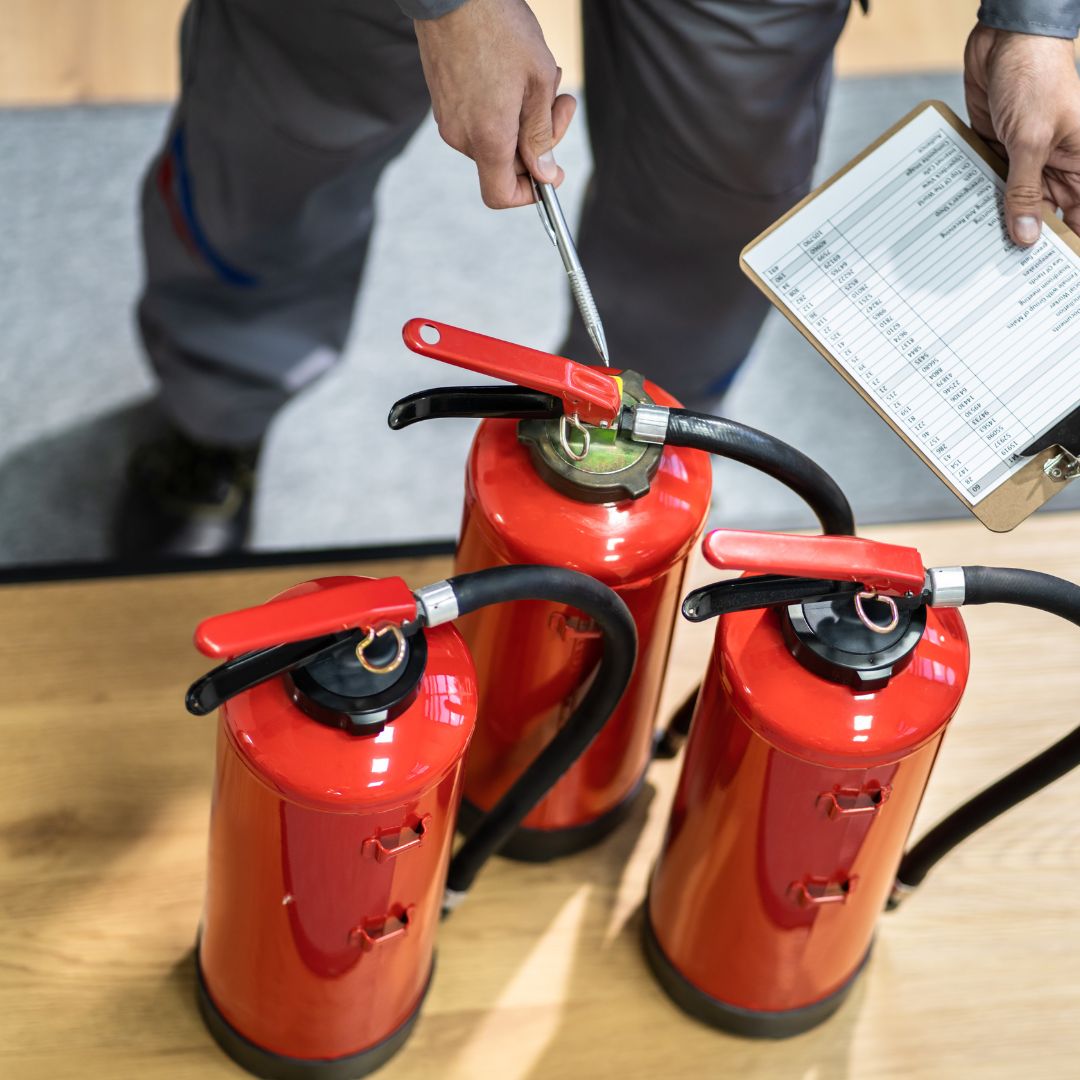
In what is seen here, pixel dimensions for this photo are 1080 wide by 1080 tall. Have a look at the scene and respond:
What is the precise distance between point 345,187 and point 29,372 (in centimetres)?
61

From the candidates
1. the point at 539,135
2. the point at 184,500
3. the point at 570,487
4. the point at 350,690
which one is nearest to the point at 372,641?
the point at 350,690

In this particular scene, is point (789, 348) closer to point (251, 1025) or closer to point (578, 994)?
point (578, 994)

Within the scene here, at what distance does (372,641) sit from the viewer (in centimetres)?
58

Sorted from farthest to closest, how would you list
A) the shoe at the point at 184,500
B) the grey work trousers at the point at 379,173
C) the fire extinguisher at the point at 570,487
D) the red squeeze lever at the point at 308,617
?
1. the shoe at the point at 184,500
2. the grey work trousers at the point at 379,173
3. the fire extinguisher at the point at 570,487
4. the red squeeze lever at the point at 308,617

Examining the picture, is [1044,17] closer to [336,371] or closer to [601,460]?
[601,460]

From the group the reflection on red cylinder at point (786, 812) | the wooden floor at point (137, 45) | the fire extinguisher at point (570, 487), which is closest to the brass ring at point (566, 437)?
the fire extinguisher at point (570, 487)

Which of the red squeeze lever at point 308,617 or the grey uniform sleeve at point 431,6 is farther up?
the grey uniform sleeve at point 431,6

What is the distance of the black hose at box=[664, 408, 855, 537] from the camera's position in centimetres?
65

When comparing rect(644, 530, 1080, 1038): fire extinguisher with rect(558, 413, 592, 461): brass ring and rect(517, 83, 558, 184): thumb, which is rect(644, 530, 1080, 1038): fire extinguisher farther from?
rect(517, 83, 558, 184): thumb

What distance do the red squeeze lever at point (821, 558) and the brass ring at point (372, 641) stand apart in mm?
135

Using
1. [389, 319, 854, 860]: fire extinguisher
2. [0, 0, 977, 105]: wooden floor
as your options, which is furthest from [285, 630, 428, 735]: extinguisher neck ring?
[0, 0, 977, 105]: wooden floor

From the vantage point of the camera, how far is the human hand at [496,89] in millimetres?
752

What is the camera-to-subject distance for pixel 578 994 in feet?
2.54

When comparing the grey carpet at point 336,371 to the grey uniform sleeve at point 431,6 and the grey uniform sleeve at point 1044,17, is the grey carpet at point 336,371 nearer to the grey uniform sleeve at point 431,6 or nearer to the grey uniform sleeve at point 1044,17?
the grey uniform sleeve at point 1044,17
